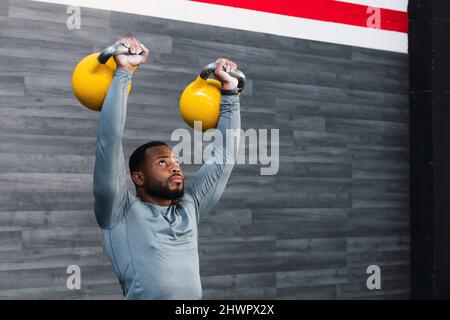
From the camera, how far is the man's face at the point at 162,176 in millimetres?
2358

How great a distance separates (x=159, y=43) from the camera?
13.2 feet

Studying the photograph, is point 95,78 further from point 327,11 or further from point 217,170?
point 327,11

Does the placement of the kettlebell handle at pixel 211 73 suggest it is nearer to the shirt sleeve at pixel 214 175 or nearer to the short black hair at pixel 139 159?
the shirt sleeve at pixel 214 175

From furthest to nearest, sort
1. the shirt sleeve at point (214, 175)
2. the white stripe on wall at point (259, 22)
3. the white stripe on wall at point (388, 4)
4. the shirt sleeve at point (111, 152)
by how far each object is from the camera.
Result: 1. the white stripe on wall at point (388, 4)
2. the white stripe on wall at point (259, 22)
3. the shirt sleeve at point (214, 175)
4. the shirt sleeve at point (111, 152)

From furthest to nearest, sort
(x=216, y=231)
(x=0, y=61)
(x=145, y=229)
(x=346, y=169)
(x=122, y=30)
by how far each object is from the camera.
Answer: (x=346, y=169), (x=216, y=231), (x=122, y=30), (x=0, y=61), (x=145, y=229)

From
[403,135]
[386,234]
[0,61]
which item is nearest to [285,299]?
[386,234]

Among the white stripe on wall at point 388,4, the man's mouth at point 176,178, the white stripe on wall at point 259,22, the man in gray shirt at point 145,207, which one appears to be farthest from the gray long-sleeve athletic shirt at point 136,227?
the white stripe on wall at point 388,4

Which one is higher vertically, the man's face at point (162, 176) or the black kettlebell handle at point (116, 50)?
the black kettlebell handle at point (116, 50)

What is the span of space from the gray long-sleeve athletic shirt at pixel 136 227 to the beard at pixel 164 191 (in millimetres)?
45

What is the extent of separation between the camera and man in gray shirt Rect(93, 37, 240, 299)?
2.21 metres

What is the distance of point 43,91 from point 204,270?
1260mm

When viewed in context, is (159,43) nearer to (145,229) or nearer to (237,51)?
(237,51)

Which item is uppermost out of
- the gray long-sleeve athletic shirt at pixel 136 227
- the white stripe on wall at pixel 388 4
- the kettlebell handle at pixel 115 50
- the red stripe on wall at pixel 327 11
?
the white stripe on wall at pixel 388 4

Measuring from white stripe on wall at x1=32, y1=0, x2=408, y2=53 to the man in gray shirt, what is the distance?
1.62 meters
